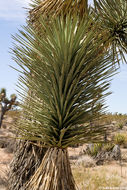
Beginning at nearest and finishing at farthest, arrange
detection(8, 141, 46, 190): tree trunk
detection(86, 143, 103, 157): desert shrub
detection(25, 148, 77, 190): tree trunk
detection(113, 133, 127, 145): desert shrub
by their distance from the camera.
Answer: detection(25, 148, 77, 190): tree trunk, detection(8, 141, 46, 190): tree trunk, detection(86, 143, 103, 157): desert shrub, detection(113, 133, 127, 145): desert shrub

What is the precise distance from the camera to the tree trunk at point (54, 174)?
223 cm

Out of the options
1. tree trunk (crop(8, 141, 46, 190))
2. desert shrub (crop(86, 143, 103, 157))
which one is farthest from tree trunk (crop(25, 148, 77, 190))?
desert shrub (crop(86, 143, 103, 157))

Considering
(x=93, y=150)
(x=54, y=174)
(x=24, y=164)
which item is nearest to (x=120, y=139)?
(x=93, y=150)

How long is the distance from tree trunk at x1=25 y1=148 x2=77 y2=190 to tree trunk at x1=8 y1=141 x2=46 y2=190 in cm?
79

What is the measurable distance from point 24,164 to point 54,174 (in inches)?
41.8

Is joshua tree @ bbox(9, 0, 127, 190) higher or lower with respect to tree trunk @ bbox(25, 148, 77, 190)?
higher

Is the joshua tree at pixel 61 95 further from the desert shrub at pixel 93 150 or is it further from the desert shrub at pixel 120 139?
the desert shrub at pixel 120 139

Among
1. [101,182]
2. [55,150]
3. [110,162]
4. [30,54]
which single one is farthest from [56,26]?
[110,162]

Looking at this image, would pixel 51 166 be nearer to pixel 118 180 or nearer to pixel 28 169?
pixel 28 169

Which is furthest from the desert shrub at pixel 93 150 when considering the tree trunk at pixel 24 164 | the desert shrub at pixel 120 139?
the tree trunk at pixel 24 164

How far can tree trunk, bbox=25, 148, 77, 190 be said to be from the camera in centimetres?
223

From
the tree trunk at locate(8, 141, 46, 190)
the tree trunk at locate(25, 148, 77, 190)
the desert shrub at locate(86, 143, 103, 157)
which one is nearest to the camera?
the tree trunk at locate(25, 148, 77, 190)

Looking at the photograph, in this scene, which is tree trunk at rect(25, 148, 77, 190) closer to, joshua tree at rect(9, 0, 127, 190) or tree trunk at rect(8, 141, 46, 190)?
joshua tree at rect(9, 0, 127, 190)

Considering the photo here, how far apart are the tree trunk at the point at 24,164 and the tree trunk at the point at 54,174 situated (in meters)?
0.79
